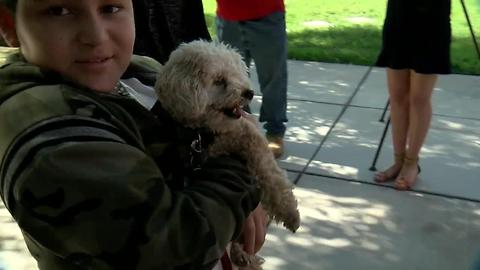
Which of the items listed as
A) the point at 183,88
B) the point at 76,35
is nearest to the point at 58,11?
the point at 76,35

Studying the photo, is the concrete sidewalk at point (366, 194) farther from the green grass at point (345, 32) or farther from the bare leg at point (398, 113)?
the green grass at point (345, 32)

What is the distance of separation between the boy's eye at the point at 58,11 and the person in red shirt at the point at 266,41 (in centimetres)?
384

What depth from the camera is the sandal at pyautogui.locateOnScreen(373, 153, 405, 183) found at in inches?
183

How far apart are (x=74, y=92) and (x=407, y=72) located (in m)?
3.65

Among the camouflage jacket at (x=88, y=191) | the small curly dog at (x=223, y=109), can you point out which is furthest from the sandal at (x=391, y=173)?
the camouflage jacket at (x=88, y=191)

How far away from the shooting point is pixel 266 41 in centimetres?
491

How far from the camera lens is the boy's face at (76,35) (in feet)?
3.51

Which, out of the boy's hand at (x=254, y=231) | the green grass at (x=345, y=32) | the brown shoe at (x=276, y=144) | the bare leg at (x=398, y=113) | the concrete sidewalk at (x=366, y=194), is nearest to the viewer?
the boy's hand at (x=254, y=231)

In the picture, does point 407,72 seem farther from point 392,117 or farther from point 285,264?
point 285,264

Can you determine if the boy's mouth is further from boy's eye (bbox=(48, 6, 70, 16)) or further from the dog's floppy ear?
the dog's floppy ear

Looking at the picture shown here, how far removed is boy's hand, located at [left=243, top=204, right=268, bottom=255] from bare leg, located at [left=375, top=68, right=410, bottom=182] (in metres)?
3.10

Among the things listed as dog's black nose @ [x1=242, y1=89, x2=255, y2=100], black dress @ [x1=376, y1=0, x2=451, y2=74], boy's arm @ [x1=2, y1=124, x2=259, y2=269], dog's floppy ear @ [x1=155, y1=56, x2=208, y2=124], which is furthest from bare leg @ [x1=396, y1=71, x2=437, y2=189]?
boy's arm @ [x1=2, y1=124, x2=259, y2=269]

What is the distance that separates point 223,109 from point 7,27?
1.99ft

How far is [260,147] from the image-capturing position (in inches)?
61.1
